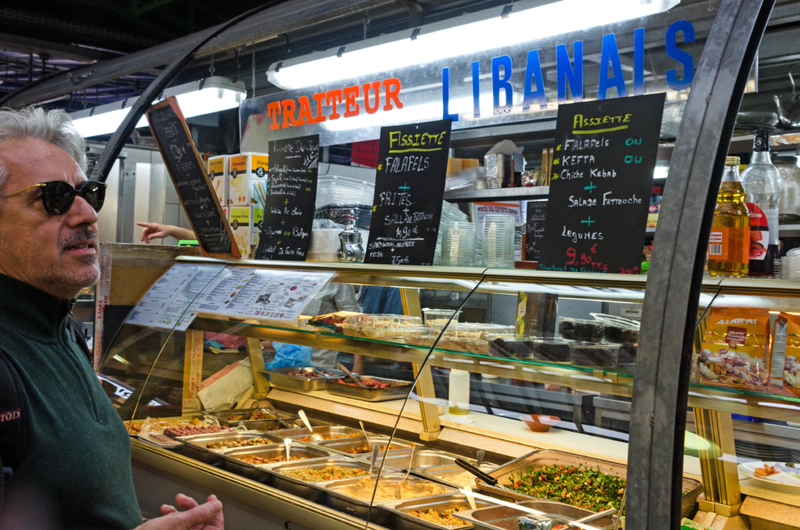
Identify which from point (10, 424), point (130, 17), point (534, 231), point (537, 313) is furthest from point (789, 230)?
point (130, 17)

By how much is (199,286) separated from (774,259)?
279cm

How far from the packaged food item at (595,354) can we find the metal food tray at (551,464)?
1.54ft

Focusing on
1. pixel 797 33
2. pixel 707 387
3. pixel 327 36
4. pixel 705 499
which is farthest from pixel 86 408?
pixel 797 33

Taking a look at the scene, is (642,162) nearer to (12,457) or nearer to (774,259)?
(774,259)

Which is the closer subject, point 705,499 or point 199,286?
point 705,499

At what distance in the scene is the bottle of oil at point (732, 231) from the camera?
6.43 ft

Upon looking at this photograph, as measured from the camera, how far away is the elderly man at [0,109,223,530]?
1.32 meters

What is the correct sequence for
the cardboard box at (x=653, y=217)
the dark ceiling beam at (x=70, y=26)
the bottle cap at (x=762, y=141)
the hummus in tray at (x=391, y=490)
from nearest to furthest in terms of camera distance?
the bottle cap at (x=762, y=141) → the hummus in tray at (x=391, y=490) → the cardboard box at (x=653, y=217) → the dark ceiling beam at (x=70, y=26)

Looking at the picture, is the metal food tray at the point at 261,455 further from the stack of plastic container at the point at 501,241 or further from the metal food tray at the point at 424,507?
the stack of plastic container at the point at 501,241

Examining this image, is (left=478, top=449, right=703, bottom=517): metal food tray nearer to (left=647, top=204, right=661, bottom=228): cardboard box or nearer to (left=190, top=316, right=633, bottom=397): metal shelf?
(left=190, top=316, right=633, bottom=397): metal shelf

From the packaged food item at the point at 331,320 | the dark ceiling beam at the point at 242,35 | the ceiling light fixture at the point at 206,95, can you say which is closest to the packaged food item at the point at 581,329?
the packaged food item at the point at 331,320

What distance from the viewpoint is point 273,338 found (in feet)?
10.3

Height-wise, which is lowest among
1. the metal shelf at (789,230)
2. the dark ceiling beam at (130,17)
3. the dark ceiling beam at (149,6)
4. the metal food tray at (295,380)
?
the metal food tray at (295,380)

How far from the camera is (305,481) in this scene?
2.56m
